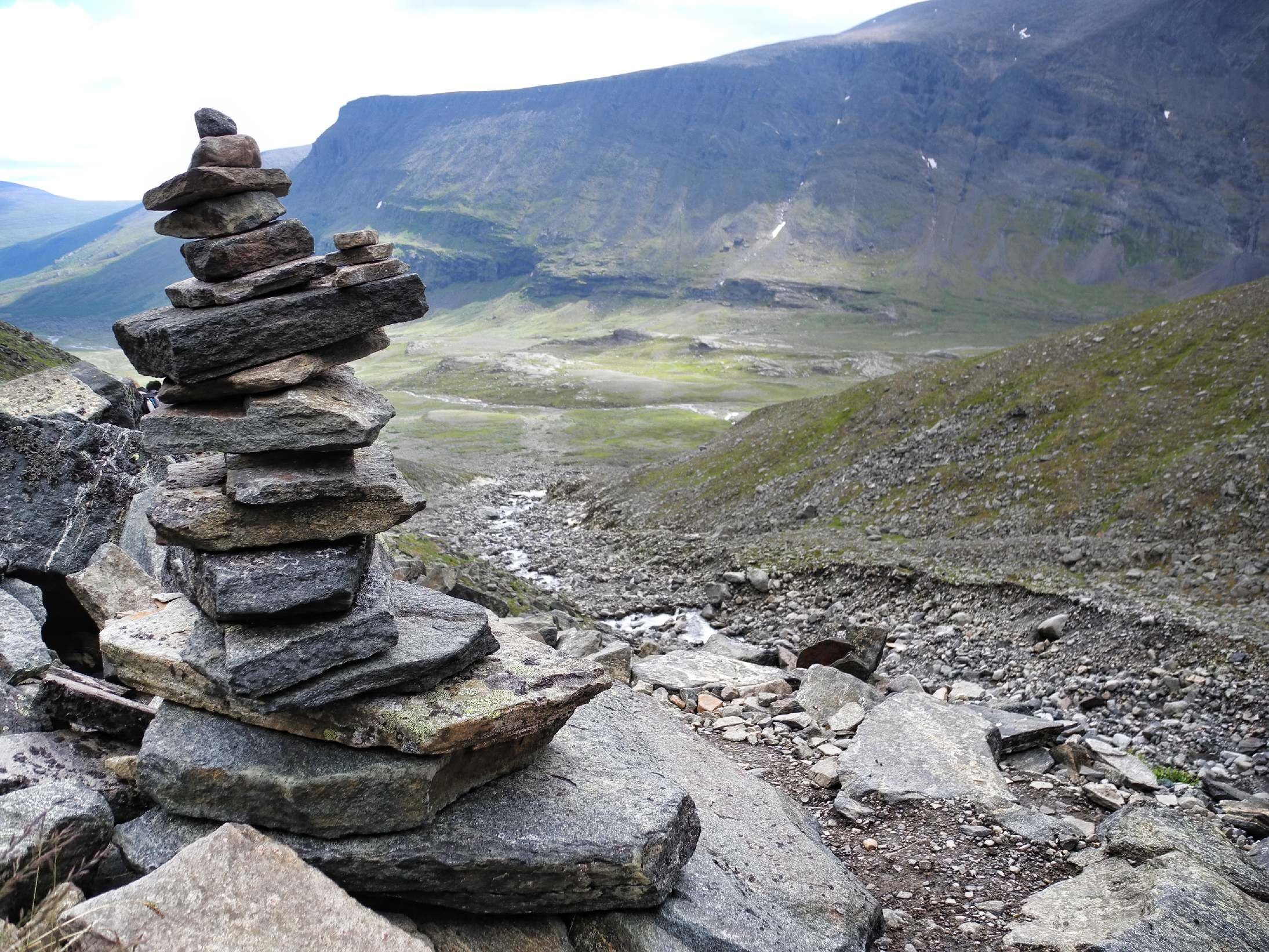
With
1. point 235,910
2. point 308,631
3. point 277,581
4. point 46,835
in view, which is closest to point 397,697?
point 308,631

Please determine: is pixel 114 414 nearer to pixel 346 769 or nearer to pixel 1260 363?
pixel 346 769

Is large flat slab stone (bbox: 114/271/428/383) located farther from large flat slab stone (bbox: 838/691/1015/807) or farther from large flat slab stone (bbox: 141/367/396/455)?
large flat slab stone (bbox: 838/691/1015/807)

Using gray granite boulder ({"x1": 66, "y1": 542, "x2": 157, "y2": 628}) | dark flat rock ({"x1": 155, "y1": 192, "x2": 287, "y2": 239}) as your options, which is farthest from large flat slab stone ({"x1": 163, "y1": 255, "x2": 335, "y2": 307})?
gray granite boulder ({"x1": 66, "y1": 542, "x2": 157, "y2": 628})

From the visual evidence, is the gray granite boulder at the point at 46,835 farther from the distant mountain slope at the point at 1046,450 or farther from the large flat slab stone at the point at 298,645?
the distant mountain slope at the point at 1046,450

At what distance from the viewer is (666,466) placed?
242 ft

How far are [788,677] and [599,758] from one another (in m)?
12.0

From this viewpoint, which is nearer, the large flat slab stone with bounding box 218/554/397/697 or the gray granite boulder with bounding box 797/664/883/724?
the large flat slab stone with bounding box 218/554/397/697

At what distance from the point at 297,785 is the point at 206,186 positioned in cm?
776

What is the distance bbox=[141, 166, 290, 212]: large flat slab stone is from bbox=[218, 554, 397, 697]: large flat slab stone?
5747 mm

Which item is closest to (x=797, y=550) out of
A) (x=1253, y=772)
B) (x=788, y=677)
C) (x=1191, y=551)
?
(x=1191, y=551)

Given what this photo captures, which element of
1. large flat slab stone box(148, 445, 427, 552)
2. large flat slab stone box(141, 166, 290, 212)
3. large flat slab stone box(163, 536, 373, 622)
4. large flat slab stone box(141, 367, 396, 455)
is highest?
large flat slab stone box(141, 166, 290, 212)

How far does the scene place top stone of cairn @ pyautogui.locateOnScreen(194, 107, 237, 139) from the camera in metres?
11.7

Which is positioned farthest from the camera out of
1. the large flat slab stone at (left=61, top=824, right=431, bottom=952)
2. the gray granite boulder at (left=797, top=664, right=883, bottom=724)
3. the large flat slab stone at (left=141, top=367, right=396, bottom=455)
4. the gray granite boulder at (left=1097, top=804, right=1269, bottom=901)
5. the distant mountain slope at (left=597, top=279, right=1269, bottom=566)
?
the distant mountain slope at (left=597, top=279, right=1269, bottom=566)

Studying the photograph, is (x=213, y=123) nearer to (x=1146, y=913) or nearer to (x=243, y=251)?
(x=243, y=251)
